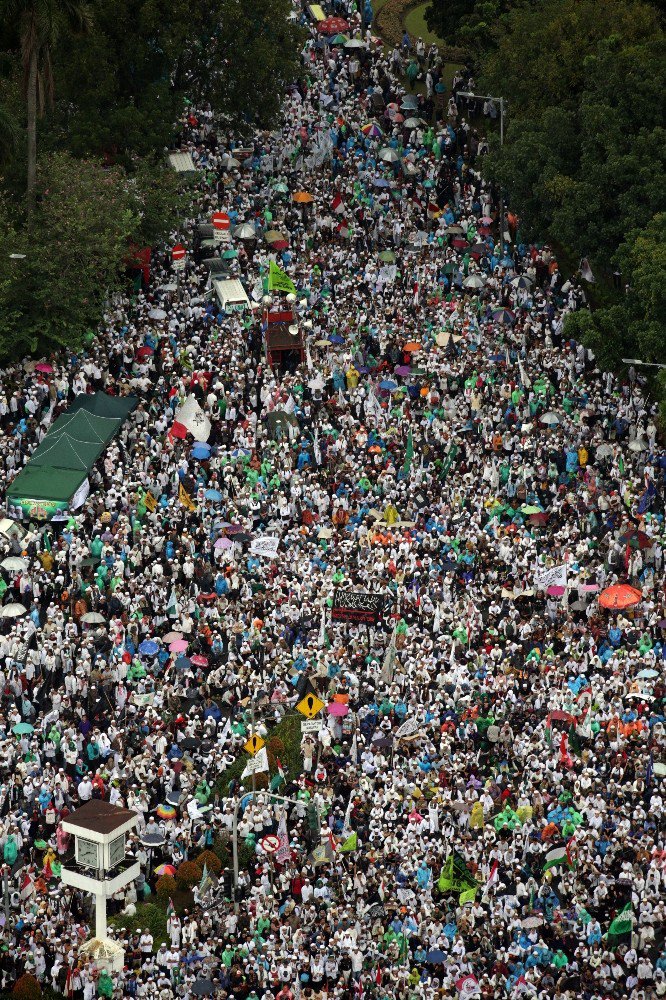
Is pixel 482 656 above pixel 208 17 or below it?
below

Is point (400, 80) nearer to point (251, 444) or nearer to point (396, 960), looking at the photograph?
point (251, 444)

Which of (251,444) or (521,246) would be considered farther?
(521,246)

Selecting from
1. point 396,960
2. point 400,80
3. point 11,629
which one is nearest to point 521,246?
point 400,80

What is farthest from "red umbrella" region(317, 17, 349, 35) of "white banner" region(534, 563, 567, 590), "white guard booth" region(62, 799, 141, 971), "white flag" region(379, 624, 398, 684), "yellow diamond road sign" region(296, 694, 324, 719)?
"white guard booth" region(62, 799, 141, 971)

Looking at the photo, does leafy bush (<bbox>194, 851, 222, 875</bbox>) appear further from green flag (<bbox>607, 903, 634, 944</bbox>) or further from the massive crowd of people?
green flag (<bbox>607, 903, 634, 944</bbox>)

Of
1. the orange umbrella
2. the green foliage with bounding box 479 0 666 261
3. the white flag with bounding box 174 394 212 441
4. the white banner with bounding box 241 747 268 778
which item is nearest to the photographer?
the white banner with bounding box 241 747 268 778

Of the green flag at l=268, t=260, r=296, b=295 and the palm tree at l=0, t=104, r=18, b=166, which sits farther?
the green flag at l=268, t=260, r=296, b=295
